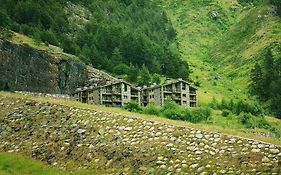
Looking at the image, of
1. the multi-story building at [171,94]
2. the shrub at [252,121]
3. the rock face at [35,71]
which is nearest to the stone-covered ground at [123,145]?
the rock face at [35,71]

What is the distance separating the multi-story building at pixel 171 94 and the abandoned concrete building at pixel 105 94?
24.6 feet

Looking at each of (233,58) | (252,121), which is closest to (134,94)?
(252,121)

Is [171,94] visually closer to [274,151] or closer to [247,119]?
[247,119]

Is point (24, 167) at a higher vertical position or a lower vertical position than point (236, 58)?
lower

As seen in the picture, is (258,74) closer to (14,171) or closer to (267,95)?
(267,95)

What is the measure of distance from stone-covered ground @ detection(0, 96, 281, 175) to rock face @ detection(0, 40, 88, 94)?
1347 inches

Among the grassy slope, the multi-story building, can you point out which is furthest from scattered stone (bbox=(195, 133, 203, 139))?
the grassy slope

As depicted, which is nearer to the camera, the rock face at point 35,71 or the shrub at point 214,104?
the rock face at point 35,71

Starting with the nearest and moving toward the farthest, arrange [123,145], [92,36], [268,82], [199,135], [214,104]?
[199,135] → [123,145] → [214,104] → [268,82] → [92,36]

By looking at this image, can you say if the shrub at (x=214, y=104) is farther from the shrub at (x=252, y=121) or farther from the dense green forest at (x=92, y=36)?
the dense green forest at (x=92, y=36)

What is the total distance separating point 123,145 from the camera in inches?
1468

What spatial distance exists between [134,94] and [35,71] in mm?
20436

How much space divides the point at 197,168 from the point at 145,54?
365 ft

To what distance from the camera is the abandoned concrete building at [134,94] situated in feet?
310
